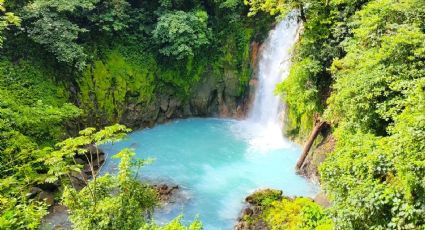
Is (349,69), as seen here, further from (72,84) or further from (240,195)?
(72,84)

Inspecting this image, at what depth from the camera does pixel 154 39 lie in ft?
60.9

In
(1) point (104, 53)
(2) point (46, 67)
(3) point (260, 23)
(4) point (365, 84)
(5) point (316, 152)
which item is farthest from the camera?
(3) point (260, 23)

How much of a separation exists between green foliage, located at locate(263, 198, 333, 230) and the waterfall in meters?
6.71

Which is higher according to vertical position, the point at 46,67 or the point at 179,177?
the point at 46,67

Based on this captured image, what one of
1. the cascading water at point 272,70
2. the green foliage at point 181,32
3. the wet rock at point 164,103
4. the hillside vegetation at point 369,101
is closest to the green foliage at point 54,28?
the green foliage at point 181,32

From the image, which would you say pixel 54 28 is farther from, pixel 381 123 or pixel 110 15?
pixel 381 123

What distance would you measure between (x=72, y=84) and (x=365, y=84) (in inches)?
494

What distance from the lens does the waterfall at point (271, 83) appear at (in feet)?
61.9

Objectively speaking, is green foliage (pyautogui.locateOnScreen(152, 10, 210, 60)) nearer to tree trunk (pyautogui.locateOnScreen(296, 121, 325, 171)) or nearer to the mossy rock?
tree trunk (pyautogui.locateOnScreen(296, 121, 325, 171))

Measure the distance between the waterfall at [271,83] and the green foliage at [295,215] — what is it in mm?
6707

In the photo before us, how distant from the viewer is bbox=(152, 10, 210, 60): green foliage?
17.7 meters

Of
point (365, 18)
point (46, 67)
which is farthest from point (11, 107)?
point (365, 18)

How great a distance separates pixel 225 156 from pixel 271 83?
17.5 feet

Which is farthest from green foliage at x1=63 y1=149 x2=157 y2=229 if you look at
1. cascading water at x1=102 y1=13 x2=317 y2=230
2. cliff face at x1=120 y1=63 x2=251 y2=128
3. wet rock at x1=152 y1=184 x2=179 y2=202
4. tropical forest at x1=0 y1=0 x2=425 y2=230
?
cliff face at x1=120 y1=63 x2=251 y2=128
